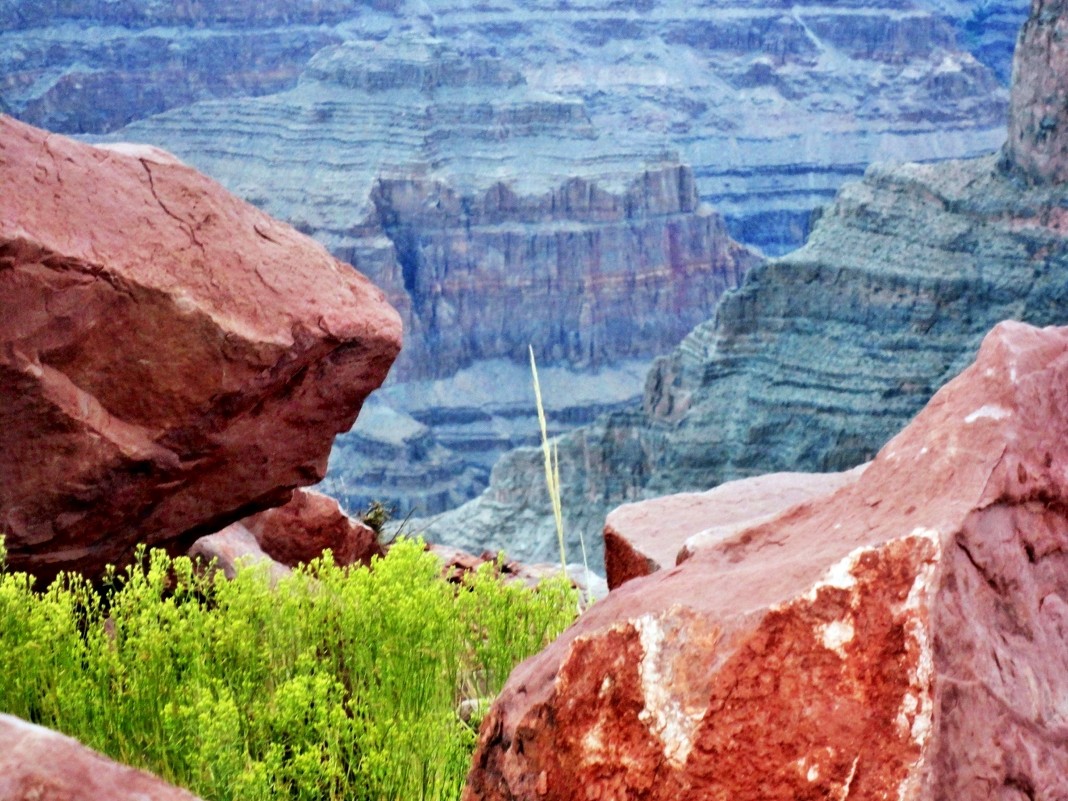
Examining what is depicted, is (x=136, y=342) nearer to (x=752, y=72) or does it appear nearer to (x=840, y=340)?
(x=840, y=340)

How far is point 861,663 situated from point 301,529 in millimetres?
2950

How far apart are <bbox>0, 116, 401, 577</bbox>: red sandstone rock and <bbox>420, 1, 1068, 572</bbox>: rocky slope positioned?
18.1 m

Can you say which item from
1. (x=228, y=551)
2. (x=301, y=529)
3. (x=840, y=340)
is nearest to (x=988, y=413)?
(x=228, y=551)

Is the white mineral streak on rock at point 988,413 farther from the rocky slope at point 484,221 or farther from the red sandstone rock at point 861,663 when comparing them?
the rocky slope at point 484,221

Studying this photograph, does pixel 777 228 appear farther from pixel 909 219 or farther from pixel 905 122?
pixel 909 219

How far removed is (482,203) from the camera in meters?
38.8

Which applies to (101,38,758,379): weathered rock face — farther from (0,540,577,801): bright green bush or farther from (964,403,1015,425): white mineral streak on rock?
(964,403,1015,425): white mineral streak on rock

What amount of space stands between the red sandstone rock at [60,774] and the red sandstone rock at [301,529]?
8.75 feet

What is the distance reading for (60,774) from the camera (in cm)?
155

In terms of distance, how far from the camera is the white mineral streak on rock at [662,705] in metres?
1.68

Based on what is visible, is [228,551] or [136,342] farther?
[228,551]

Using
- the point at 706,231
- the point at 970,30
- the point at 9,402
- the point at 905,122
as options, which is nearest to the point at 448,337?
the point at 706,231

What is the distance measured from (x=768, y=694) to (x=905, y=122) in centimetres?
4087

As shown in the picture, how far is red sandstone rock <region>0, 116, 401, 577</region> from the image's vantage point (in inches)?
119
